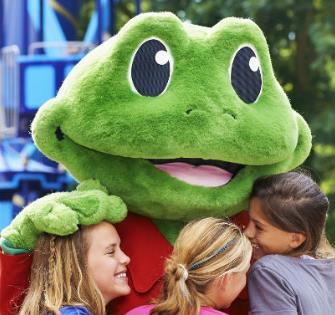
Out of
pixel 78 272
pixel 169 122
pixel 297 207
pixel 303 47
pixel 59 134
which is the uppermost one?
pixel 169 122

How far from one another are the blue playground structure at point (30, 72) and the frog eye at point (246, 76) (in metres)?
4.26

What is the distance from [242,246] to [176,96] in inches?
22.5

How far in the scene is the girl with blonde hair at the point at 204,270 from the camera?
2.26 m

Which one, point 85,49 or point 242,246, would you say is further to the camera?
point 85,49

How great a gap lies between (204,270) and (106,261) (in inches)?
16.9

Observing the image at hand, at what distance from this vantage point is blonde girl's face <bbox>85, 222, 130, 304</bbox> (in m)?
2.57

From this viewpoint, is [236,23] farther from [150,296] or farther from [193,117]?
[150,296]

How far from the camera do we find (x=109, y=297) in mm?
2617

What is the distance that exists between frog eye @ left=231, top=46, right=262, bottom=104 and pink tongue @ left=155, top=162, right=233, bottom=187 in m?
0.29

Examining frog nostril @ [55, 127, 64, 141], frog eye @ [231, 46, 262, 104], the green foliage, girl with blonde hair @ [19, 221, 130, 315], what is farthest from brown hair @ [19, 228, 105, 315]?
the green foliage

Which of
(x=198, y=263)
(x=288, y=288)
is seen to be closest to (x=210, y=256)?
(x=198, y=263)

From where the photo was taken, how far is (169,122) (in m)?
2.54

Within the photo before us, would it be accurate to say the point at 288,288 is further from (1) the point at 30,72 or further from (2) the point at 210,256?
(1) the point at 30,72

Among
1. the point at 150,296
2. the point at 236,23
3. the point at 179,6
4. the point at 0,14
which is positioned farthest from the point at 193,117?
the point at 179,6
